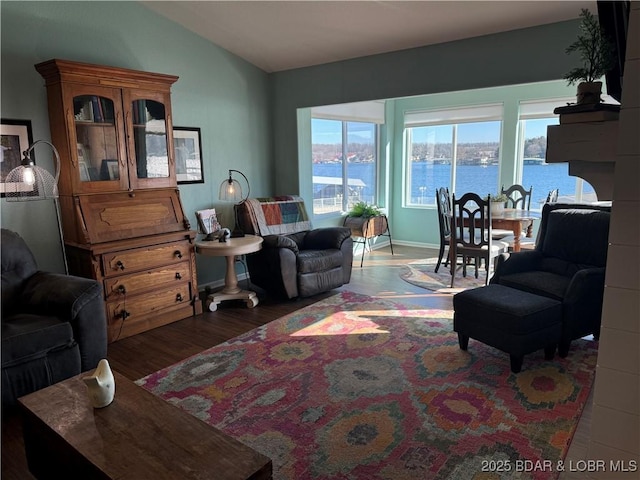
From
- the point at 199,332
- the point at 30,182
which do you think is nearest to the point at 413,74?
the point at 199,332

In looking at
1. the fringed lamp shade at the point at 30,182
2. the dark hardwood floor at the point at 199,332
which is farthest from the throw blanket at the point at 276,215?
the fringed lamp shade at the point at 30,182

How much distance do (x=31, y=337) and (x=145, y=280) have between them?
121 cm

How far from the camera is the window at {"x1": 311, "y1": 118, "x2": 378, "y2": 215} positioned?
20.0 feet

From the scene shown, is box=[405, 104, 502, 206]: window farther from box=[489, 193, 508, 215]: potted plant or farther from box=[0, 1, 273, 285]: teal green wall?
box=[0, 1, 273, 285]: teal green wall

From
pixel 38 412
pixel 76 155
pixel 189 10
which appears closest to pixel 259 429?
pixel 38 412

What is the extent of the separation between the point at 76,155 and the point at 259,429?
2519mm

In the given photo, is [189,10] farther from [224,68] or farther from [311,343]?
[311,343]

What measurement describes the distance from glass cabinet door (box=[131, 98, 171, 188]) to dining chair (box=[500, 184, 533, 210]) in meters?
4.06

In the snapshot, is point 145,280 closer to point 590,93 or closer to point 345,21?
point 345,21

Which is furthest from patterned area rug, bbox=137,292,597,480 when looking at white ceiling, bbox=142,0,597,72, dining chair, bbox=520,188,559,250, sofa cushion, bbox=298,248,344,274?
white ceiling, bbox=142,0,597,72

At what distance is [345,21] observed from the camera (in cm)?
398

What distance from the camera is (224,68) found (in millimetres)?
4855

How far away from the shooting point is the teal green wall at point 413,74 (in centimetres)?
366

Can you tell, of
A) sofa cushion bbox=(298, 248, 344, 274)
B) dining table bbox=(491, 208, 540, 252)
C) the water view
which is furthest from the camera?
the water view
